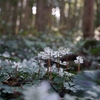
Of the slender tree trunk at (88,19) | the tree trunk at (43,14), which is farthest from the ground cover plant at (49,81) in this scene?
the tree trunk at (43,14)

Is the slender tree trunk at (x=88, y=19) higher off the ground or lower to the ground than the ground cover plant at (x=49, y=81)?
higher

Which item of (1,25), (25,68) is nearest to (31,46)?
(1,25)

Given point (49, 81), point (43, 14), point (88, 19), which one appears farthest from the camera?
point (43, 14)

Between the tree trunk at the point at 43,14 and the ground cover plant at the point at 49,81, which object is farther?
the tree trunk at the point at 43,14

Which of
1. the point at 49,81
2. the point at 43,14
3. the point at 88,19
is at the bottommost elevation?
the point at 49,81

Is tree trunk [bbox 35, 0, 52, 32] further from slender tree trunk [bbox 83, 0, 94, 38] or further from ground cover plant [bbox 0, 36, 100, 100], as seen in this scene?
ground cover plant [bbox 0, 36, 100, 100]

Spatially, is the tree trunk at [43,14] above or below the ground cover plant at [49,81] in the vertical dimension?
above

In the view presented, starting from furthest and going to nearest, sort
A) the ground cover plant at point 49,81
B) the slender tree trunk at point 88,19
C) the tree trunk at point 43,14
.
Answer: the tree trunk at point 43,14 < the slender tree trunk at point 88,19 < the ground cover plant at point 49,81

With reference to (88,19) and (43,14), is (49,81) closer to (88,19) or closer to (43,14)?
(88,19)

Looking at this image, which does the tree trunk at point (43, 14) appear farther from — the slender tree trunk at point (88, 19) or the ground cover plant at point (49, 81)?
the ground cover plant at point (49, 81)

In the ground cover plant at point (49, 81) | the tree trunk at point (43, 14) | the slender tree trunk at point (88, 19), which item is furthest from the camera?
the tree trunk at point (43, 14)

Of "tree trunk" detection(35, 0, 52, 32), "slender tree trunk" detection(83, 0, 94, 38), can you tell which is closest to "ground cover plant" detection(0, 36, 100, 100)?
"slender tree trunk" detection(83, 0, 94, 38)

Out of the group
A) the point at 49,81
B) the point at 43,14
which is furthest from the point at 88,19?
the point at 49,81
